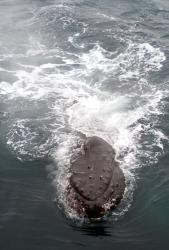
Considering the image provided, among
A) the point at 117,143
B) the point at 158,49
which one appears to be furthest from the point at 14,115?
the point at 158,49

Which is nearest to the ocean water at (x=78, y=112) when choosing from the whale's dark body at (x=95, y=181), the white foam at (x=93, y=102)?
the white foam at (x=93, y=102)

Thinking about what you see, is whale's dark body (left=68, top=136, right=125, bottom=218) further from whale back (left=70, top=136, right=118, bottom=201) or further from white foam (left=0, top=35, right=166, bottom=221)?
white foam (left=0, top=35, right=166, bottom=221)

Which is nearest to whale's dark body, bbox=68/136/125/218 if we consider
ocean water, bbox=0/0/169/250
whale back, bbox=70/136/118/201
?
whale back, bbox=70/136/118/201

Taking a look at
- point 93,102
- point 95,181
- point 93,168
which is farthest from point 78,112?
point 95,181

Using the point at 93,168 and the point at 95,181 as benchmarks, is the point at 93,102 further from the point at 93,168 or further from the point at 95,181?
the point at 95,181

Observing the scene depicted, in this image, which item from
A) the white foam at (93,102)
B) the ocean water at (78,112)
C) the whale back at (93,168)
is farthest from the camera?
the white foam at (93,102)

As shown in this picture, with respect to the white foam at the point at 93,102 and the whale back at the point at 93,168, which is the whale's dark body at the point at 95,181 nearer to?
the whale back at the point at 93,168

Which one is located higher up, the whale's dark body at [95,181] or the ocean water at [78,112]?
the whale's dark body at [95,181]
